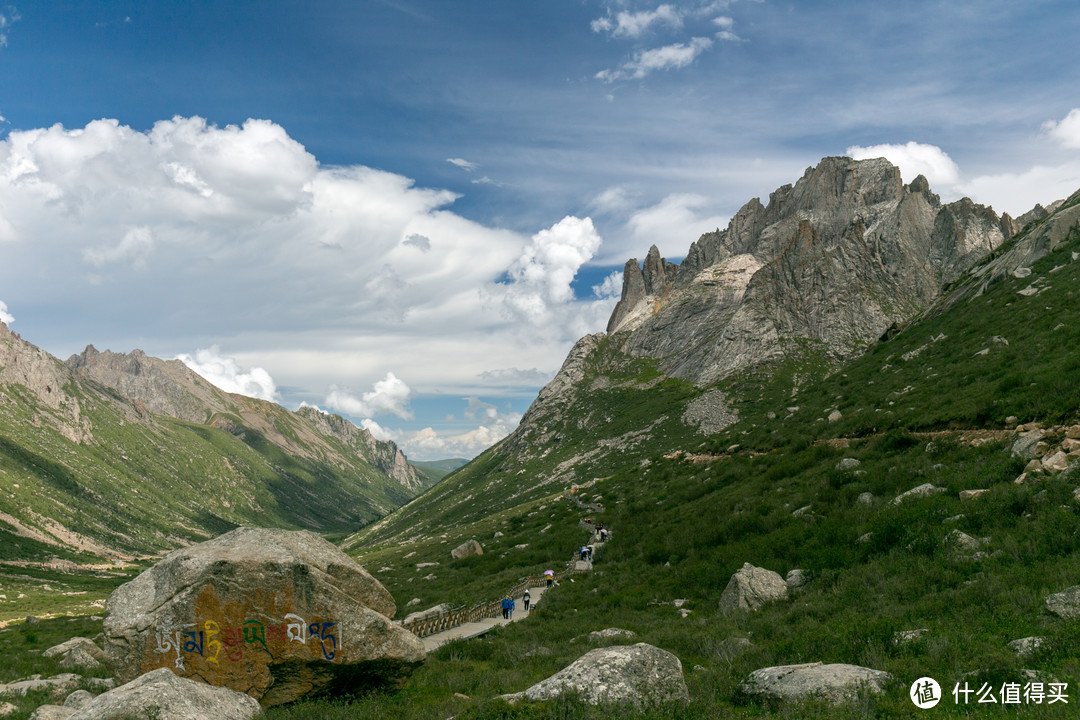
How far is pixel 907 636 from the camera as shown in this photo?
11719mm

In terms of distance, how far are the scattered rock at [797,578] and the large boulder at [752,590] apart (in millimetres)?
212

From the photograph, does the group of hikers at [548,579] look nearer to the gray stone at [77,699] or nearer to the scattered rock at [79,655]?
the gray stone at [77,699]

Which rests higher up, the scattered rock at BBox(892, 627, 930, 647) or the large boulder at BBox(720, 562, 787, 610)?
the scattered rock at BBox(892, 627, 930, 647)

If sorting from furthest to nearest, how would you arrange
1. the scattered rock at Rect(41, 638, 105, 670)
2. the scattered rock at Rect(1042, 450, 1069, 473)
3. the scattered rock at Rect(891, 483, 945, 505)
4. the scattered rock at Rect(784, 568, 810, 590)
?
the scattered rock at Rect(41, 638, 105, 670)
the scattered rock at Rect(891, 483, 945, 505)
the scattered rock at Rect(784, 568, 810, 590)
the scattered rock at Rect(1042, 450, 1069, 473)

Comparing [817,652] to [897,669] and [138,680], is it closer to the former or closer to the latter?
[897,669]

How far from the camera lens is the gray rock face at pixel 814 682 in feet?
31.7

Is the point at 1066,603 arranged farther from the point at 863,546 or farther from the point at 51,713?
the point at 51,713

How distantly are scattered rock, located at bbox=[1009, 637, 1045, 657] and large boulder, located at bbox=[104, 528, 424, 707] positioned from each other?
15.5 meters

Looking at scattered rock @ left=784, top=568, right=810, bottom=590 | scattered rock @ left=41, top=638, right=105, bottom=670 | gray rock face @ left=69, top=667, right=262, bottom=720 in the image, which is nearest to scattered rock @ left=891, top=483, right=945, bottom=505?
scattered rock @ left=784, top=568, right=810, bottom=590

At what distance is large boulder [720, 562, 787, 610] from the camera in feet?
61.1

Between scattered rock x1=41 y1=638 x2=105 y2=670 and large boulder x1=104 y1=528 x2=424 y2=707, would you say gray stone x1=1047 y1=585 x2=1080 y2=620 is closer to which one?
large boulder x1=104 y1=528 x2=424 y2=707

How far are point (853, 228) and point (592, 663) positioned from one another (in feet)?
564

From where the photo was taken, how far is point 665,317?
600ft

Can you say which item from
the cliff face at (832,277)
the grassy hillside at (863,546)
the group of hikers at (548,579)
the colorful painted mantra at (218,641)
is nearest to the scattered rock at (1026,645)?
the grassy hillside at (863,546)
